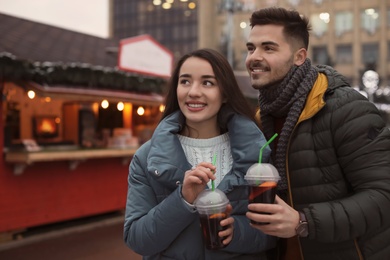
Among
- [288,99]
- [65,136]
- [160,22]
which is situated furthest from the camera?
[160,22]

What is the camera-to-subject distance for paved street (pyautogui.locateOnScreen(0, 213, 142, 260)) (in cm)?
616

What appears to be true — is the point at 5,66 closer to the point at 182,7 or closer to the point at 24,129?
the point at 24,129

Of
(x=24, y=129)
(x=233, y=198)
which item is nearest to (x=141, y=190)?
(x=233, y=198)

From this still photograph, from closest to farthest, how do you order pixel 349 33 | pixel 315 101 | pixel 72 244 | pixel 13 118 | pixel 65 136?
1. pixel 315 101
2. pixel 72 244
3. pixel 13 118
4. pixel 65 136
5. pixel 349 33

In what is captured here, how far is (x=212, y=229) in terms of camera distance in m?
1.70

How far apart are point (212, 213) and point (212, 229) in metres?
0.09

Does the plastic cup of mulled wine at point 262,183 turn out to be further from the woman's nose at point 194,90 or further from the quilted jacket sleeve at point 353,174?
the woman's nose at point 194,90

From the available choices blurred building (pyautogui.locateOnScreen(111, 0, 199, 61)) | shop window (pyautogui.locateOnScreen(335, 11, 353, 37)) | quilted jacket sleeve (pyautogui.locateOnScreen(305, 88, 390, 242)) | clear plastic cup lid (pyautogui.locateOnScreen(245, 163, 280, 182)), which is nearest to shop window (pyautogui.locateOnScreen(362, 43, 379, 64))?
shop window (pyautogui.locateOnScreen(335, 11, 353, 37))

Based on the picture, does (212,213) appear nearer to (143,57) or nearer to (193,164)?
(193,164)

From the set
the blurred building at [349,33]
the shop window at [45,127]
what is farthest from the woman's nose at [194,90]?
the blurred building at [349,33]

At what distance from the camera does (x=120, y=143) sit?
8.88 metres

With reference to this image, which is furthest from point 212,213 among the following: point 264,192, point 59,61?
point 59,61

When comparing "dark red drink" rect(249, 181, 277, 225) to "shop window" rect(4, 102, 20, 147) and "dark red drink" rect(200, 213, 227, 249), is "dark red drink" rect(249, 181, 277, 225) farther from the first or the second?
"shop window" rect(4, 102, 20, 147)

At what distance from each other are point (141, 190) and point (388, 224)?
4.06 ft
